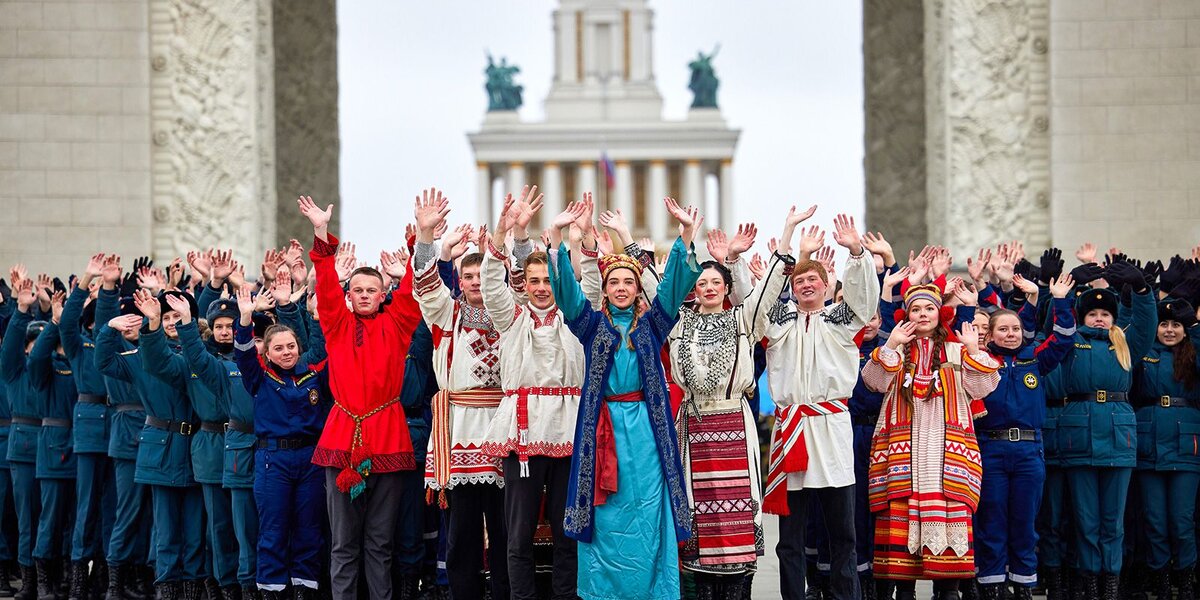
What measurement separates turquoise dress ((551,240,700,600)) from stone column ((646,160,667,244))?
58.0 meters

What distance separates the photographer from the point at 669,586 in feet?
24.8

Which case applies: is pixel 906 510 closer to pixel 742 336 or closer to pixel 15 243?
pixel 742 336

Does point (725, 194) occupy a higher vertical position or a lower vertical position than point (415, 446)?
higher

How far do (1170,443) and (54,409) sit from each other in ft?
23.4

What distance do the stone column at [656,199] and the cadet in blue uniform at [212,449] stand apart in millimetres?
56745

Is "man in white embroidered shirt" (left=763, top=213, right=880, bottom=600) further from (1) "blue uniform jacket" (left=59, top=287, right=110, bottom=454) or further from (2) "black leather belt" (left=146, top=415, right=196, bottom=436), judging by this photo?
(1) "blue uniform jacket" (left=59, top=287, right=110, bottom=454)

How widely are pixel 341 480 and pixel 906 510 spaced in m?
3.08

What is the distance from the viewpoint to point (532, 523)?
26.0 feet

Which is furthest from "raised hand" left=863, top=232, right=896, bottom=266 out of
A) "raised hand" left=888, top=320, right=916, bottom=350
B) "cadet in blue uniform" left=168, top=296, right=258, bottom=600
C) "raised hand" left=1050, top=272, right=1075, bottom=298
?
"cadet in blue uniform" left=168, top=296, right=258, bottom=600

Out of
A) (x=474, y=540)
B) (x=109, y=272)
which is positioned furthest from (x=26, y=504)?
(x=474, y=540)

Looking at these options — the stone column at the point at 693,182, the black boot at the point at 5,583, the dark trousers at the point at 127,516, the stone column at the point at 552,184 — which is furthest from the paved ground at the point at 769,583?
the stone column at the point at 693,182

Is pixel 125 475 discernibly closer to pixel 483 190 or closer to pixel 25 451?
pixel 25 451

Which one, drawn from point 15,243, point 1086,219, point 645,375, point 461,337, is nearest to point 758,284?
point 645,375

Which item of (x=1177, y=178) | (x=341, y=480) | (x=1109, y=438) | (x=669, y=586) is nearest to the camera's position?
(x=669, y=586)
